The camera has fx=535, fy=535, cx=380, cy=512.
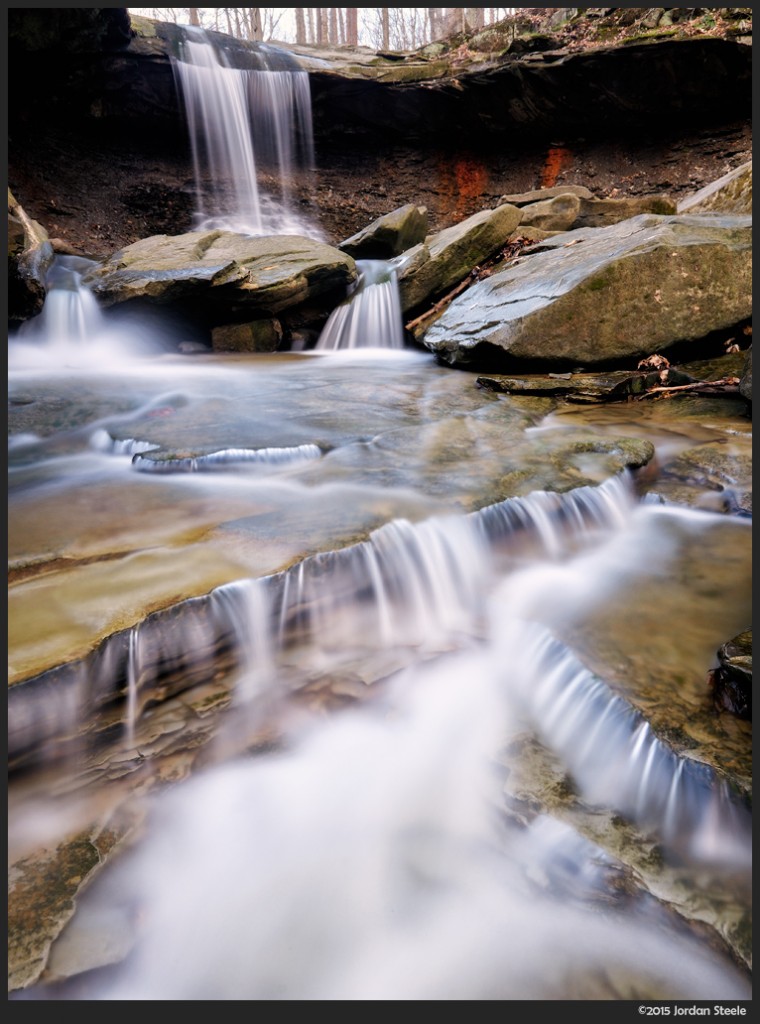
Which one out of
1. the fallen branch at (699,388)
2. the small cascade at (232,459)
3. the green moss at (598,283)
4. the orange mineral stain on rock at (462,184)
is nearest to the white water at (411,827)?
the small cascade at (232,459)

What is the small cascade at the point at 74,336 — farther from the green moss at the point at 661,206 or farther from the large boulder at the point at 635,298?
the green moss at the point at 661,206

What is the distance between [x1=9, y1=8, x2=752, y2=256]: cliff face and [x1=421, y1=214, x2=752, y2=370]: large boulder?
894cm

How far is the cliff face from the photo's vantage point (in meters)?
11.0

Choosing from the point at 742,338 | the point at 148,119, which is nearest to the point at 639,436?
the point at 742,338

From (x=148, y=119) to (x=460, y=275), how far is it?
9675mm

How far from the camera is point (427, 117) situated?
44.5ft

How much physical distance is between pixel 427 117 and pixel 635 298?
469 inches

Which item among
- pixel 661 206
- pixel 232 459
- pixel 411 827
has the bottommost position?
pixel 411 827

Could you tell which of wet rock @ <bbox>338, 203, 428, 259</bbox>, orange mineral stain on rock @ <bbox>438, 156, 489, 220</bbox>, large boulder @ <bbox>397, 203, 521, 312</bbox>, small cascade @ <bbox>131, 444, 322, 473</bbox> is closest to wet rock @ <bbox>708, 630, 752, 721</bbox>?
small cascade @ <bbox>131, 444, 322, 473</bbox>

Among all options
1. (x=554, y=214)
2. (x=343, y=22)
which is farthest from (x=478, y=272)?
(x=343, y=22)

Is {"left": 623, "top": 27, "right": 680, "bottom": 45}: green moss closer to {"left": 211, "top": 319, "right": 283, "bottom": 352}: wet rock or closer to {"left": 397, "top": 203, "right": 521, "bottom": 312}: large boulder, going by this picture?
{"left": 397, "top": 203, "right": 521, "bottom": 312}: large boulder

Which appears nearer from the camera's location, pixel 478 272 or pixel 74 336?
pixel 74 336

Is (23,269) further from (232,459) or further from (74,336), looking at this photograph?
(232,459)

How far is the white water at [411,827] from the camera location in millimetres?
1392
